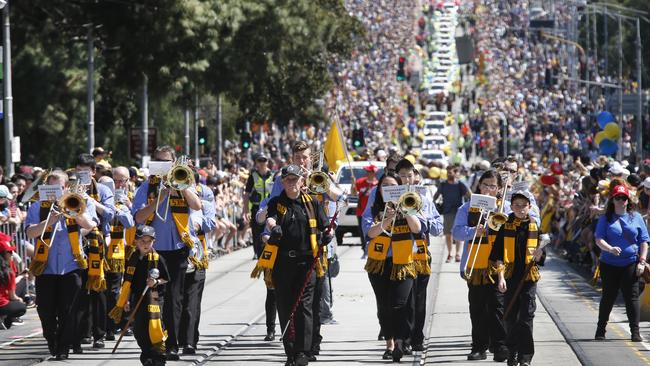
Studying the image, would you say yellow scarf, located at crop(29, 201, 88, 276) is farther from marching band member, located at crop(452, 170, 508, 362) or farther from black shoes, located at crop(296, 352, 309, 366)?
marching band member, located at crop(452, 170, 508, 362)

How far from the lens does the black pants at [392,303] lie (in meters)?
15.0

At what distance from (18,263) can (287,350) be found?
23.9 ft

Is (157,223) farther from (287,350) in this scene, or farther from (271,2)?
(271,2)

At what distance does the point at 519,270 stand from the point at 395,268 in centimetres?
118

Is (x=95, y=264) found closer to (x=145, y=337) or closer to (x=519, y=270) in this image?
(x=145, y=337)

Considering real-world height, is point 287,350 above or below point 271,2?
below

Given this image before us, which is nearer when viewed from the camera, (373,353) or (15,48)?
(373,353)

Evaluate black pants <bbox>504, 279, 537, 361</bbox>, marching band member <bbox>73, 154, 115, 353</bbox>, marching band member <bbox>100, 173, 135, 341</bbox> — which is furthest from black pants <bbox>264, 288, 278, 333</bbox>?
black pants <bbox>504, 279, 537, 361</bbox>

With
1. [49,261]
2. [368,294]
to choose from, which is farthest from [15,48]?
[49,261]

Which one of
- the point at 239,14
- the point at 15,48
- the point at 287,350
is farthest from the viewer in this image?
the point at 15,48

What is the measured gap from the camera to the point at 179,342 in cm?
1575

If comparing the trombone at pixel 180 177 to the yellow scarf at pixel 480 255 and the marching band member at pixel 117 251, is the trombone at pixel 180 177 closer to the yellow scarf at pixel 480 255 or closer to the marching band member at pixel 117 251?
the marching band member at pixel 117 251

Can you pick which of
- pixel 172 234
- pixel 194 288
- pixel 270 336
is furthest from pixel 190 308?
pixel 270 336

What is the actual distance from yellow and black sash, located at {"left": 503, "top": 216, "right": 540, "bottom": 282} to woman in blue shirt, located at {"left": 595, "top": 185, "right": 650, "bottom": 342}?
261 centimetres
